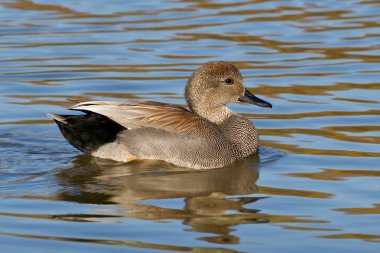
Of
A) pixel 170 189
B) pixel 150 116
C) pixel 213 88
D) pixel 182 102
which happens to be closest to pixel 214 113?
pixel 213 88

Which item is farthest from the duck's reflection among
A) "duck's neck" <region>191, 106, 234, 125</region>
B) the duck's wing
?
"duck's neck" <region>191, 106, 234, 125</region>

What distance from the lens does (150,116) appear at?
988 centimetres

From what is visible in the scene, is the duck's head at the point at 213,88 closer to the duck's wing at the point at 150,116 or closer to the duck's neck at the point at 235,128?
the duck's neck at the point at 235,128

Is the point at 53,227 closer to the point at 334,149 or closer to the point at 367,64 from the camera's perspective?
the point at 334,149

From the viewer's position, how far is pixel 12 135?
10484 millimetres

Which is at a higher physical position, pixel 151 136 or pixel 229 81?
pixel 229 81

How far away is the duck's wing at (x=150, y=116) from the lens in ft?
32.1

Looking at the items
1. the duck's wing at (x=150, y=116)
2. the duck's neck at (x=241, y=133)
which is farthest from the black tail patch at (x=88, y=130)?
the duck's neck at (x=241, y=133)

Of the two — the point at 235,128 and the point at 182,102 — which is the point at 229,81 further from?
the point at 182,102

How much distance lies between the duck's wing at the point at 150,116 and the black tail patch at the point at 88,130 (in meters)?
0.14

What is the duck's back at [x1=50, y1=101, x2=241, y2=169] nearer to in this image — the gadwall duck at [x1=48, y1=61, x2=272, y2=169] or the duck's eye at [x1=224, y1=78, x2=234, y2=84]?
the gadwall duck at [x1=48, y1=61, x2=272, y2=169]

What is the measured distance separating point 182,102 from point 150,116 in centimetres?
207

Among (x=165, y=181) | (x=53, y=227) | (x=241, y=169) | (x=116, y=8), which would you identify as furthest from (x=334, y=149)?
(x=116, y=8)

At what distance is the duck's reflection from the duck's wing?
0.34 m
